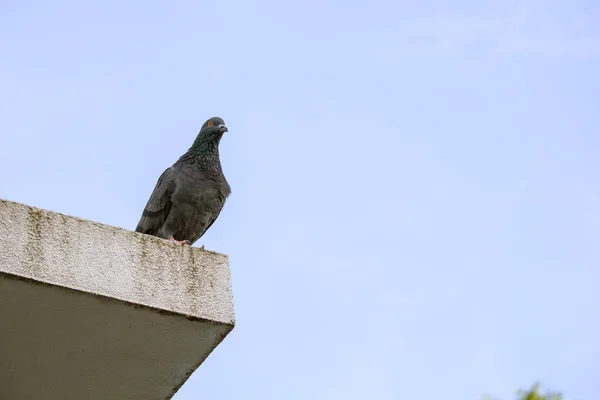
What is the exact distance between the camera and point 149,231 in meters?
9.13

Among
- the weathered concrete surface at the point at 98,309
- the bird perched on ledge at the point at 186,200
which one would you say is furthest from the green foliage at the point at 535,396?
the bird perched on ledge at the point at 186,200

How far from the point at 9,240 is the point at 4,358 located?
0.54m

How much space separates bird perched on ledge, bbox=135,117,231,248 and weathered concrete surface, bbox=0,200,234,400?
180 inches

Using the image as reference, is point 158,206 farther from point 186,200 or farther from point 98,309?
point 98,309

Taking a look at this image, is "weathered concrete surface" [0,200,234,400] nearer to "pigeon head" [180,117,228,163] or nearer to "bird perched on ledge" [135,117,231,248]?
"bird perched on ledge" [135,117,231,248]

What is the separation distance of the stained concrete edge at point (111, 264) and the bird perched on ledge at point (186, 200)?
455cm

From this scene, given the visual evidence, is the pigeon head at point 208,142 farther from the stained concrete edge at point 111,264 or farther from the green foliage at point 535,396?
the green foliage at point 535,396

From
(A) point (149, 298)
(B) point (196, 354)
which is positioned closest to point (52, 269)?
(A) point (149, 298)

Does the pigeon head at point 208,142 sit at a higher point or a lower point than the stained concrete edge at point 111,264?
higher

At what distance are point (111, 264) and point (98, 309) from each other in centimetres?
22

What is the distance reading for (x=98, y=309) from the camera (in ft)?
12.5

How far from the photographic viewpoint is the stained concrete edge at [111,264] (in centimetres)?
379

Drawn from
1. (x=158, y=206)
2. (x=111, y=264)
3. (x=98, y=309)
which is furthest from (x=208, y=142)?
(x=98, y=309)

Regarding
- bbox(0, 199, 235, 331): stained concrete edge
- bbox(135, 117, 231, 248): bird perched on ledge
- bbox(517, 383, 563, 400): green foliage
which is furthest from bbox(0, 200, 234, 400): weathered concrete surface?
bbox(135, 117, 231, 248): bird perched on ledge
